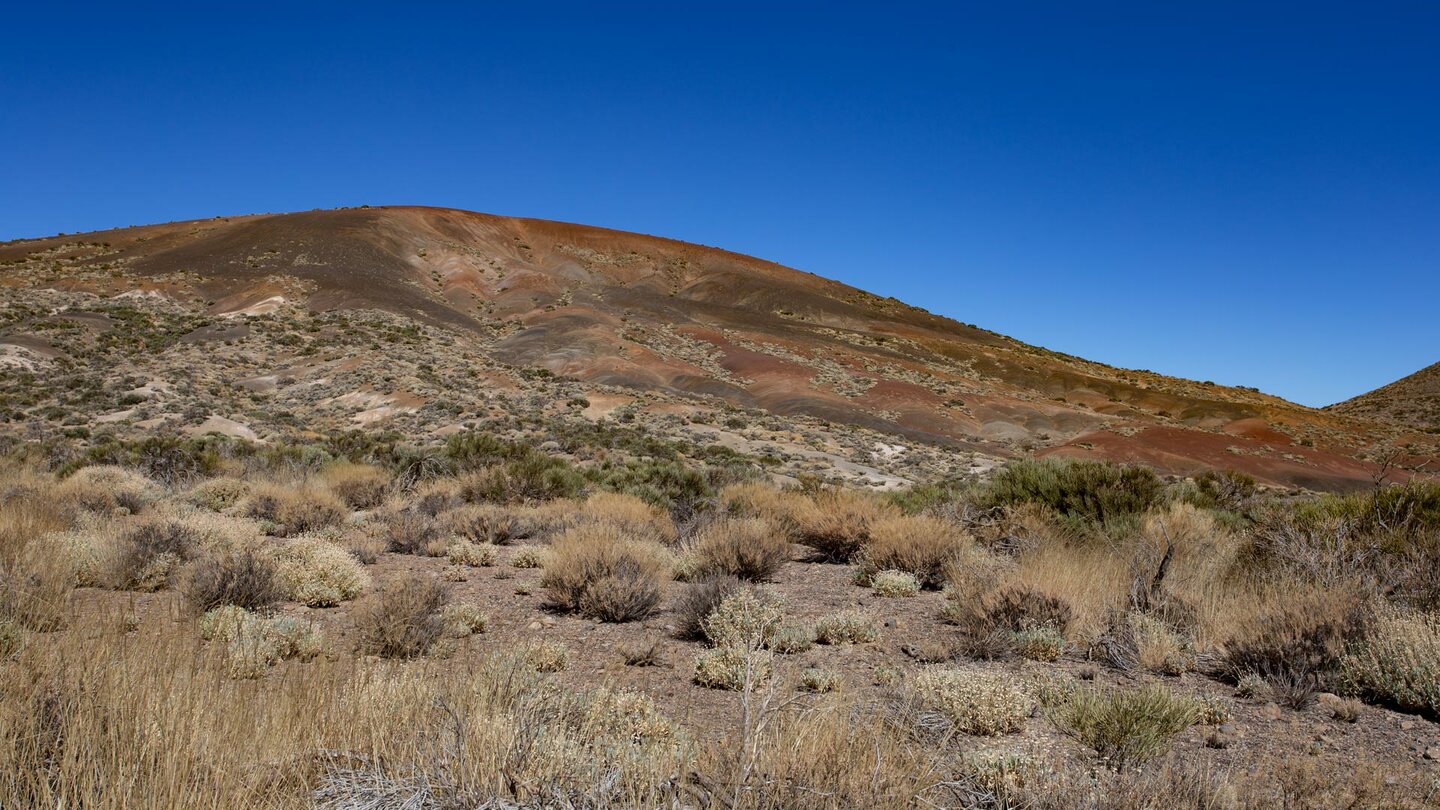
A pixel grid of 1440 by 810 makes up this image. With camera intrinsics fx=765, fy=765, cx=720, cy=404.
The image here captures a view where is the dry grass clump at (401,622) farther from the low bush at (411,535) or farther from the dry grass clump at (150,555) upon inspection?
the low bush at (411,535)

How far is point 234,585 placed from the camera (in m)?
6.34

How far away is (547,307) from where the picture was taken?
2426 inches

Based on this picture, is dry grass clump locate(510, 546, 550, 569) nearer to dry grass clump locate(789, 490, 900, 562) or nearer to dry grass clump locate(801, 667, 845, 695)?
dry grass clump locate(789, 490, 900, 562)

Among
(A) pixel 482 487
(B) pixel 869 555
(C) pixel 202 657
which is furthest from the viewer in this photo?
(A) pixel 482 487

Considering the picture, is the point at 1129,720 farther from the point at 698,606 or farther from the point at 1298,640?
the point at 698,606

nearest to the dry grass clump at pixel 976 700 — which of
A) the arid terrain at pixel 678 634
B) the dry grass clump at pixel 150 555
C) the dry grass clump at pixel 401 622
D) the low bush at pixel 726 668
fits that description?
the arid terrain at pixel 678 634

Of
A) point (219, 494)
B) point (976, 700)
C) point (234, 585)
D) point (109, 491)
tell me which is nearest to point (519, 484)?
point (219, 494)

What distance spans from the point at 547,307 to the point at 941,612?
5776 cm

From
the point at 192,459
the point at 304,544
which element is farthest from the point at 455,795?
the point at 192,459

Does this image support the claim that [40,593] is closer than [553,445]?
Yes

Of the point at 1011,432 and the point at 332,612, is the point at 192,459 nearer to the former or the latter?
the point at 332,612

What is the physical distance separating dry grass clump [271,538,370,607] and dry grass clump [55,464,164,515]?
4877 mm

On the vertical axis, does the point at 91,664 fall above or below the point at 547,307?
below

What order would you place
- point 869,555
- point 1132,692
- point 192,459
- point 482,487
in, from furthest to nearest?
point 192,459 < point 482,487 < point 869,555 < point 1132,692
